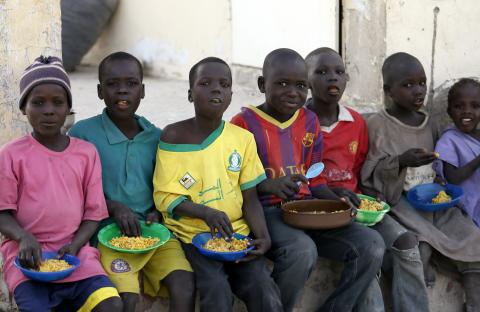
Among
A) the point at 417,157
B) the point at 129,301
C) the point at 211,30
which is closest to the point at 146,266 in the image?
the point at 129,301

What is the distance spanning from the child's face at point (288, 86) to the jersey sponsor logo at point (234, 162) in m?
0.40

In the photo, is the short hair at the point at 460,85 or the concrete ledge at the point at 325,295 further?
the short hair at the point at 460,85

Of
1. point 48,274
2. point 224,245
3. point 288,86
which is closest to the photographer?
point 48,274

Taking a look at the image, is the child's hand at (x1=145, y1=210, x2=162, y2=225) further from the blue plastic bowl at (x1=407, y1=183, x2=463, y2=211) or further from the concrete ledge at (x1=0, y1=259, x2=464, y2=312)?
the blue plastic bowl at (x1=407, y1=183, x2=463, y2=211)

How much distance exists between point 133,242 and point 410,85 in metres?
1.96

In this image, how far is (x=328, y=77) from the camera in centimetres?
421

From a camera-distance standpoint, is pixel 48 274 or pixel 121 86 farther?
pixel 121 86

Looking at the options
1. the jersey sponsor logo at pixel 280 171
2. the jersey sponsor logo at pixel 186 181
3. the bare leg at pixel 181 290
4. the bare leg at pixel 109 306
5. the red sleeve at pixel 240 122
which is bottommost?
the bare leg at pixel 181 290

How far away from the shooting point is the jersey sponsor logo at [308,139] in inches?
159

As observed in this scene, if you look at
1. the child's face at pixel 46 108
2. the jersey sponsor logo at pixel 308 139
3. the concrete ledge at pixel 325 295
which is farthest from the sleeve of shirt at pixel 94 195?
the jersey sponsor logo at pixel 308 139

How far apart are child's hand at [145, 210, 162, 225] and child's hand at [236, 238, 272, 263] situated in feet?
1.57

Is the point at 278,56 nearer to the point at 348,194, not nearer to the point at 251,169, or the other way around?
the point at 251,169

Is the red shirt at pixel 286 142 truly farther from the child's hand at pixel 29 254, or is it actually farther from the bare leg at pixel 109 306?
the child's hand at pixel 29 254

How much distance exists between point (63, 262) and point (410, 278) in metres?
1.87
